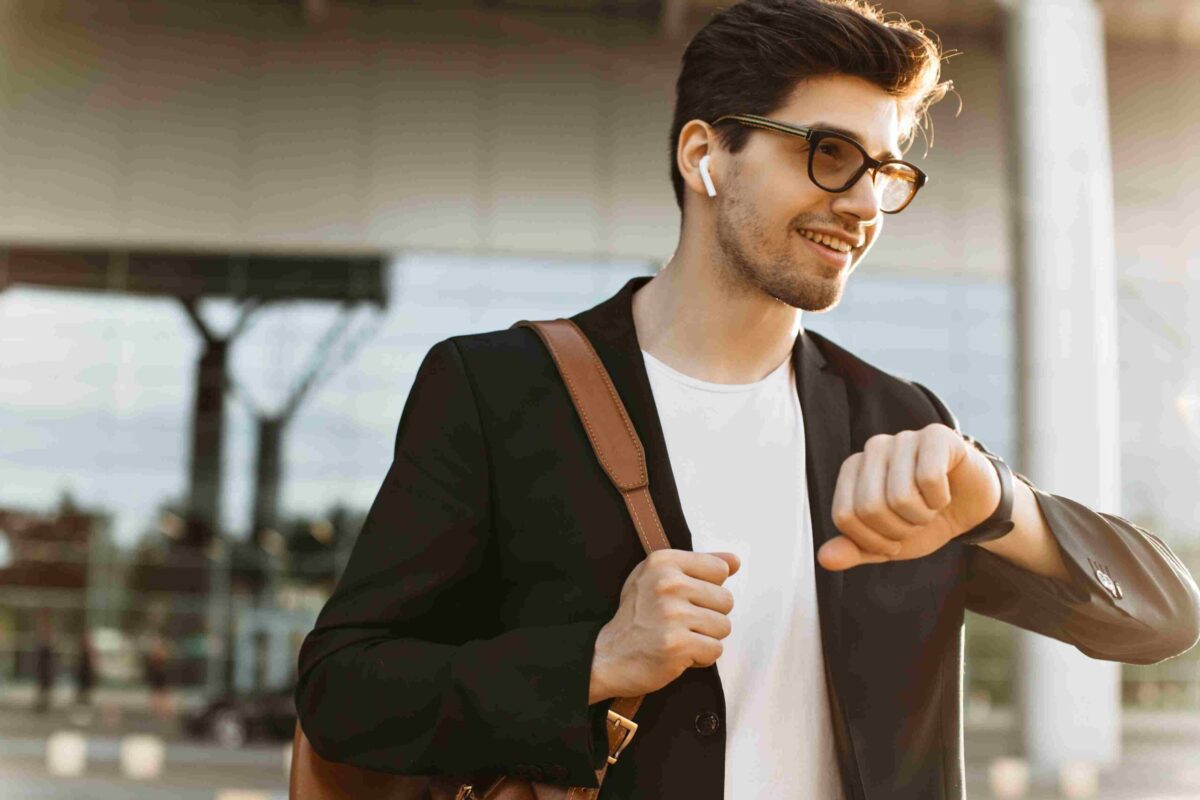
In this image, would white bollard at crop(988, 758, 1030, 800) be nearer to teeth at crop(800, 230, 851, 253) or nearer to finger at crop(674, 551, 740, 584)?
teeth at crop(800, 230, 851, 253)

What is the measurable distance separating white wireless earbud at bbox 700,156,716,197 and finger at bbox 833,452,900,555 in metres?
0.75

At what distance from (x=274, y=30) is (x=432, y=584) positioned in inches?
897

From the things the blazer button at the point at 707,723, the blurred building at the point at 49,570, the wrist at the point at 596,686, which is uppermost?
the wrist at the point at 596,686

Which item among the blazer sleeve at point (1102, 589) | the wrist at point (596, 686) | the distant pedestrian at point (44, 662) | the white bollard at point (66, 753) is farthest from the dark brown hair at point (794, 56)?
the distant pedestrian at point (44, 662)

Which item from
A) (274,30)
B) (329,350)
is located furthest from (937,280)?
(274,30)

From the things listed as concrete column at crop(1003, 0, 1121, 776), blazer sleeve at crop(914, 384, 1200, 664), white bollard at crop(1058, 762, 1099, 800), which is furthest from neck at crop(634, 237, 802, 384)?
concrete column at crop(1003, 0, 1121, 776)

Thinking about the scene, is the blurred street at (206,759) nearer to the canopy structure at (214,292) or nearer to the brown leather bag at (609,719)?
the canopy structure at (214,292)

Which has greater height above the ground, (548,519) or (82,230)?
(82,230)

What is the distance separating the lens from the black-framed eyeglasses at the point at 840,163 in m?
1.78

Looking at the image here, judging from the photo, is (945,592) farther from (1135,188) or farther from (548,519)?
(1135,188)

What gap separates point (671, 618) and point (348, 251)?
21.9 meters

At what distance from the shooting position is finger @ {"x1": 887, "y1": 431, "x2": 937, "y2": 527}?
4.22 ft

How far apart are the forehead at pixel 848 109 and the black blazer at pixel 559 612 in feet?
1.52

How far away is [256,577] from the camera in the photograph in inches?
923
